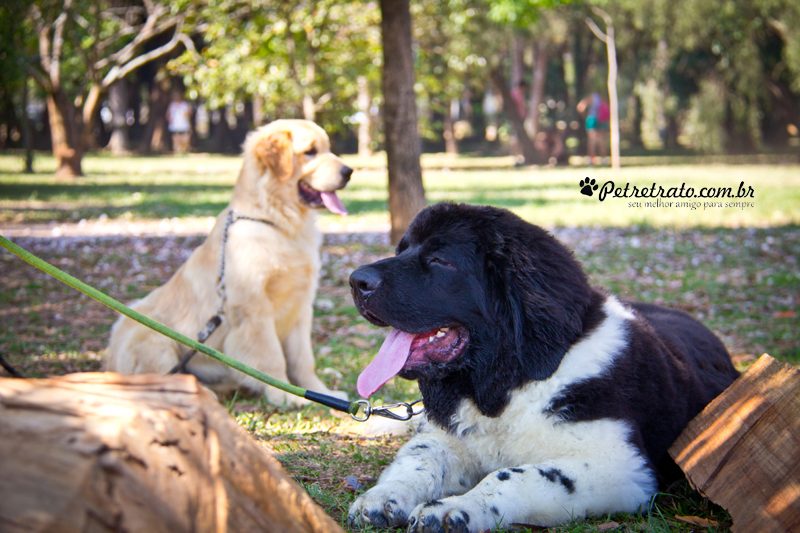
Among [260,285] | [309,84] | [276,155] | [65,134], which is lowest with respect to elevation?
[260,285]

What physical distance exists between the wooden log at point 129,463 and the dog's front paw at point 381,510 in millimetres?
764

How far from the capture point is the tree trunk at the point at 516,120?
25719 millimetres

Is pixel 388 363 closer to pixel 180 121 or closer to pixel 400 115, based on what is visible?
→ pixel 400 115

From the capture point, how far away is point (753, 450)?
8.30ft

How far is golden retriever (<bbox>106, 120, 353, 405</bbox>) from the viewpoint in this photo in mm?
4305

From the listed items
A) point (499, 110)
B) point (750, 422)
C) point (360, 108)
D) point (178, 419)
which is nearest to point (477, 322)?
point (750, 422)

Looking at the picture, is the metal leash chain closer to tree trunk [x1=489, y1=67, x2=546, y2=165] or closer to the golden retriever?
the golden retriever

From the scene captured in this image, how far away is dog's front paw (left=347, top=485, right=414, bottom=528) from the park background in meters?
0.17

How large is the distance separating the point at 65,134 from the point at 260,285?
17580mm

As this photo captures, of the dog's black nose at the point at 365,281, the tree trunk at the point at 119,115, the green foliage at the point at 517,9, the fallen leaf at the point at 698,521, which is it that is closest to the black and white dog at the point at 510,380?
the dog's black nose at the point at 365,281

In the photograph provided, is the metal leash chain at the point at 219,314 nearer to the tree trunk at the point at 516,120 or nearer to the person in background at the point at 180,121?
the tree trunk at the point at 516,120

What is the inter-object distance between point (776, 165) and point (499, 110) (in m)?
23.5

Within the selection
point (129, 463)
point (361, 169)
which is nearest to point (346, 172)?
point (129, 463)

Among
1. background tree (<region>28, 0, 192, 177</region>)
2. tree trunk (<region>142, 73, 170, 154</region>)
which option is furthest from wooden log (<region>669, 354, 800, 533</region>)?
tree trunk (<region>142, 73, 170, 154</region>)
